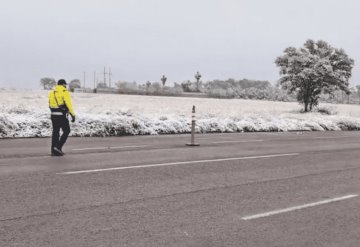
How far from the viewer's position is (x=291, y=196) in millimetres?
7012

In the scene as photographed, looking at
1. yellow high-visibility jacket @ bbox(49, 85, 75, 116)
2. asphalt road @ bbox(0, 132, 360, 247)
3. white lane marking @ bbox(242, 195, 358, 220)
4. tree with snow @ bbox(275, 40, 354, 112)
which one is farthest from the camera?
tree with snow @ bbox(275, 40, 354, 112)

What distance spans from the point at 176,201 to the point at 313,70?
38418mm

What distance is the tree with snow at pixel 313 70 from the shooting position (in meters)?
42.5

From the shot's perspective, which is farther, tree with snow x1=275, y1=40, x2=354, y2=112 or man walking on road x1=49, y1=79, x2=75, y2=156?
tree with snow x1=275, y1=40, x2=354, y2=112

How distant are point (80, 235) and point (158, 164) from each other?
506cm

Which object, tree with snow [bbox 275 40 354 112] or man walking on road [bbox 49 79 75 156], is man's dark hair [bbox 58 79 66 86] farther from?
tree with snow [bbox 275 40 354 112]

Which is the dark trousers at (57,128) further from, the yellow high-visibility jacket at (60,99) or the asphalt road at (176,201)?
the asphalt road at (176,201)

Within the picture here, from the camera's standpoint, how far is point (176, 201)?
640 centimetres

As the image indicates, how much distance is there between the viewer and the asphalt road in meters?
4.87

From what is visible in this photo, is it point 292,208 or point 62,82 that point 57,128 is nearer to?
point 62,82

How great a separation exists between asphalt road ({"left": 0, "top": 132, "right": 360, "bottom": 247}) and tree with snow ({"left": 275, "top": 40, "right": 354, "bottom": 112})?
3308 cm

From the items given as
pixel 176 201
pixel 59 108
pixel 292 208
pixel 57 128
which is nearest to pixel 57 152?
pixel 57 128

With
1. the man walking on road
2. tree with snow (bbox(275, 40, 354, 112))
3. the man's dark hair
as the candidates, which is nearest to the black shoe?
the man walking on road

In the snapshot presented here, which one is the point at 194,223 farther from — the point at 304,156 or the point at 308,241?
the point at 304,156
